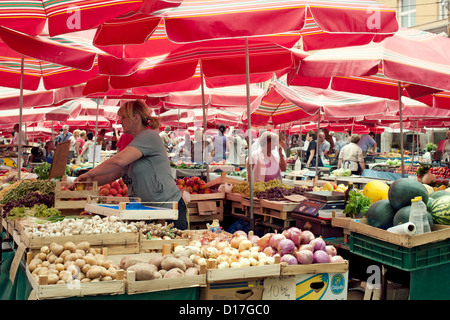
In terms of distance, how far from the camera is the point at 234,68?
7.04m

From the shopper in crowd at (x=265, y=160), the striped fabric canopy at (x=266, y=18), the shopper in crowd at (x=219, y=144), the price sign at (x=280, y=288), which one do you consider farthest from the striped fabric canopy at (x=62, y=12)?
the shopper in crowd at (x=219, y=144)

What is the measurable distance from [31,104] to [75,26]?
541 centimetres

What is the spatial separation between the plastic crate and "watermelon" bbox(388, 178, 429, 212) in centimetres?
42

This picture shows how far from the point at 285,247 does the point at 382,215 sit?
117cm

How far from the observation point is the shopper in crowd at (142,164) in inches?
179

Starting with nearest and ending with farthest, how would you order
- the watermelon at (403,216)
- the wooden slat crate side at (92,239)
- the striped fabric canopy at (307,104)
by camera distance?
the wooden slat crate side at (92,239)
the watermelon at (403,216)
the striped fabric canopy at (307,104)

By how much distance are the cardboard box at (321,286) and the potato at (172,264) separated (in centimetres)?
89

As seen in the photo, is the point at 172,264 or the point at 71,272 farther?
the point at 172,264

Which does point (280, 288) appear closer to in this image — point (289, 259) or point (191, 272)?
point (289, 259)

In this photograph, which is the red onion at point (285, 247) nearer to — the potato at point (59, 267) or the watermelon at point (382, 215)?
the watermelon at point (382, 215)

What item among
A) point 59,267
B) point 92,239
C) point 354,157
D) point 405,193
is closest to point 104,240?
point 92,239

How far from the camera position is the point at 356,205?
4.87 m
